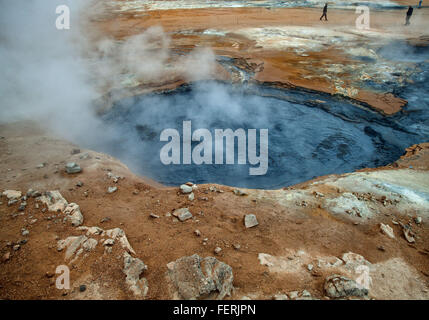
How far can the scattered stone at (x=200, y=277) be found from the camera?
2.21 m

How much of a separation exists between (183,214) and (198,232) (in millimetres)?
373

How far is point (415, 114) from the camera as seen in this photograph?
21.7 feet

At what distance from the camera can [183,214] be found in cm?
326

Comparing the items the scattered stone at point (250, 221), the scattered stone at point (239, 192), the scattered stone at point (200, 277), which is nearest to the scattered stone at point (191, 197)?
the scattered stone at point (239, 192)

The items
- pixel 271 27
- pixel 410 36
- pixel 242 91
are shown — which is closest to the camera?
pixel 242 91

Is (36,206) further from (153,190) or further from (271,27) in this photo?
(271,27)

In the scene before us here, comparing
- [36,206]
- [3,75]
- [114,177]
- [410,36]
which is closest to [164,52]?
[3,75]

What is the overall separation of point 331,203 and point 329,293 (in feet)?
5.03

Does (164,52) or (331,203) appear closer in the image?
(331,203)

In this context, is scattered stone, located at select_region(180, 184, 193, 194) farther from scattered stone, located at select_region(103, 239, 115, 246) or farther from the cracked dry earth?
scattered stone, located at select_region(103, 239, 115, 246)

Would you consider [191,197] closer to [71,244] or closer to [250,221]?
[250,221]

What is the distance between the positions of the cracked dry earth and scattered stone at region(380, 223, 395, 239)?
0.06ft

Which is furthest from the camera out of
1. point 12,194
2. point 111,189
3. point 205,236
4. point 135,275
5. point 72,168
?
point 72,168

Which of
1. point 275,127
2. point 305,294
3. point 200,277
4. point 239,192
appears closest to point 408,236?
point 305,294
